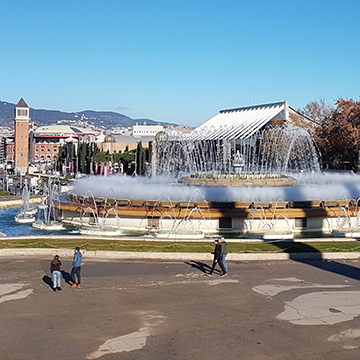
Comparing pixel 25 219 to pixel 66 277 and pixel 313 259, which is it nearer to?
pixel 66 277

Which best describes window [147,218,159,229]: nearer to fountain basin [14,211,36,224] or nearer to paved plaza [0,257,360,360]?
paved plaza [0,257,360,360]

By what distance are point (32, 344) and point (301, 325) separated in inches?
196

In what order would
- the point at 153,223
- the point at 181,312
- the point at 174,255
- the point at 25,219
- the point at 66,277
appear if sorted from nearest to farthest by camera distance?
1. the point at 181,312
2. the point at 66,277
3. the point at 174,255
4. the point at 153,223
5. the point at 25,219

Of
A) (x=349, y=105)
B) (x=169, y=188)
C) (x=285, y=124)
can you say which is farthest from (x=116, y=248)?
Result: (x=285, y=124)

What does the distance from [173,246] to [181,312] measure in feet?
22.7

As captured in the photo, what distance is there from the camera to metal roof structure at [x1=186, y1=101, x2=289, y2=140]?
306ft

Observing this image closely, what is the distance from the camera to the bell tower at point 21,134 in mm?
142000

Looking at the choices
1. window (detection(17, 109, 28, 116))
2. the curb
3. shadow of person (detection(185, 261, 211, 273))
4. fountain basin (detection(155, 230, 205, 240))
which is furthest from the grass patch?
window (detection(17, 109, 28, 116))

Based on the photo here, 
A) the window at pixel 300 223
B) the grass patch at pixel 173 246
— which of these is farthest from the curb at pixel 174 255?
the window at pixel 300 223

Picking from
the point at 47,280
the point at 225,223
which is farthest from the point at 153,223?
the point at 47,280

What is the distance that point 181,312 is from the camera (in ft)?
35.5

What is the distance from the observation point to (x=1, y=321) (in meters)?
10.2

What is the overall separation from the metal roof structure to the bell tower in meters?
53.3

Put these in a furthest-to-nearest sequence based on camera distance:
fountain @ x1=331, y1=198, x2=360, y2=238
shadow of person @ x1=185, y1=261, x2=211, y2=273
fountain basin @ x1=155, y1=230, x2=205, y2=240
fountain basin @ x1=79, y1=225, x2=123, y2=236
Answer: fountain @ x1=331, y1=198, x2=360, y2=238 < fountain basin @ x1=79, y1=225, x2=123, y2=236 < fountain basin @ x1=155, y1=230, x2=205, y2=240 < shadow of person @ x1=185, y1=261, x2=211, y2=273
